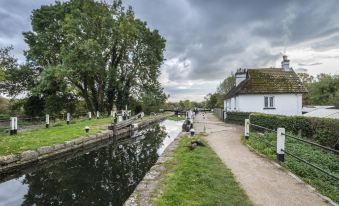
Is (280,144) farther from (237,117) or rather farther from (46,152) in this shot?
(237,117)

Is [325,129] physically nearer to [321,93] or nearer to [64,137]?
[64,137]

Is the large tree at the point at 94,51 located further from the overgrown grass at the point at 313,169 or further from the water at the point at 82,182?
the overgrown grass at the point at 313,169

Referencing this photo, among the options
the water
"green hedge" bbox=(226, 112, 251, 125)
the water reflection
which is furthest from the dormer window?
the water reflection

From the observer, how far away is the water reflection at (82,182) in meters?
7.05

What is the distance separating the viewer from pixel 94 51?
29.7 meters

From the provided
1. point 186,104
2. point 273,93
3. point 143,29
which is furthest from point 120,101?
point 186,104

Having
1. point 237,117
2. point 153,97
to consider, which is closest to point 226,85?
point 153,97

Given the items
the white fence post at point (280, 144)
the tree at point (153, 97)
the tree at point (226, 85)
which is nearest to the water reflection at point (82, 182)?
the white fence post at point (280, 144)

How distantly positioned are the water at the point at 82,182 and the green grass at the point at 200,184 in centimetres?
145

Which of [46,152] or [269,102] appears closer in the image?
[46,152]

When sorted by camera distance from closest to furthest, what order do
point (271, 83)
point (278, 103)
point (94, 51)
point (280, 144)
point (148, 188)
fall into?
1. point (148, 188)
2. point (280, 144)
3. point (278, 103)
4. point (271, 83)
5. point (94, 51)

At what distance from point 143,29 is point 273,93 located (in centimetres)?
1819

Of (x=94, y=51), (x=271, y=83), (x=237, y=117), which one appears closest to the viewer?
(x=237, y=117)

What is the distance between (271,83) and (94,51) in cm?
1934
